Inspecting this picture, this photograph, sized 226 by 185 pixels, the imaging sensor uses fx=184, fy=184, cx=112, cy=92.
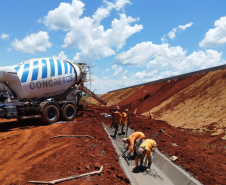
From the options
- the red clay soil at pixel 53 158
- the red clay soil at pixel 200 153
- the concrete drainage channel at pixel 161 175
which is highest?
the red clay soil at pixel 53 158

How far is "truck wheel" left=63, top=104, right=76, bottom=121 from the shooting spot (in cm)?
1288

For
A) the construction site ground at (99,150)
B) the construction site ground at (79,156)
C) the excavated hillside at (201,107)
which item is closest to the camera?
the construction site ground at (79,156)

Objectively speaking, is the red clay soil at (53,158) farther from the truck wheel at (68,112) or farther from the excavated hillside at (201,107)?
the excavated hillside at (201,107)

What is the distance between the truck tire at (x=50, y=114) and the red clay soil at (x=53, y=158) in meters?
1.48

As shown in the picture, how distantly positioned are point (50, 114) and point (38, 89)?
5.89ft

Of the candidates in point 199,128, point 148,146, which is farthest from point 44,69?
point 199,128

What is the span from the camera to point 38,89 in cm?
1154

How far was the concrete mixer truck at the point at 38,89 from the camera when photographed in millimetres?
10375

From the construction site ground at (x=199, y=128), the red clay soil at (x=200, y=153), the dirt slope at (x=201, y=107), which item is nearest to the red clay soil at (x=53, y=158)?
the red clay soil at (x=200, y=153)

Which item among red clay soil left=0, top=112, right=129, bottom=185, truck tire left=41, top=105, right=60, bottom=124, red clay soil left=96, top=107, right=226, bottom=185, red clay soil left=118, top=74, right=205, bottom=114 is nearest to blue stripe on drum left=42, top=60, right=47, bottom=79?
truck tire left=41, top=105, right=60, bottom=124

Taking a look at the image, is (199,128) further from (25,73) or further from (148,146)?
(25,73)

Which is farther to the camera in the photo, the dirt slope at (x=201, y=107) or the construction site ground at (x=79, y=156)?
the dirt slope at (x=201, y=107)

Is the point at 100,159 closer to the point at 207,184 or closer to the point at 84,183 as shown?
the point at 84,183

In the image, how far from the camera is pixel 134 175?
255 inches
